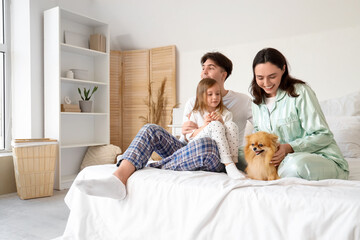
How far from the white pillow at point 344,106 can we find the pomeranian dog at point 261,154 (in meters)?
1.49

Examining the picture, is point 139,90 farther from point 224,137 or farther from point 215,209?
point 215,209

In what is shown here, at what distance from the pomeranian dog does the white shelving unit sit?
8.60 feet

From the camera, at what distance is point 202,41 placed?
14.0 ft

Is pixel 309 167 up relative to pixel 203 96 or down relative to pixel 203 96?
down

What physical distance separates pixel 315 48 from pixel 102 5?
2.82 m

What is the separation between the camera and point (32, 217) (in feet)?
8.62

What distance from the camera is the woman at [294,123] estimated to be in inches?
61.0

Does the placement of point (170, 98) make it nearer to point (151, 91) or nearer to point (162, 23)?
point (151, 91)

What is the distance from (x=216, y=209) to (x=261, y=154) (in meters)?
0.37

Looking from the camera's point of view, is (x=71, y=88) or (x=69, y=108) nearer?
(x=69, y=108)

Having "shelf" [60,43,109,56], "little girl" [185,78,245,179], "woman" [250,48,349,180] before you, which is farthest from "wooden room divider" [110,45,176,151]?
"woman" [250,48,349,180]

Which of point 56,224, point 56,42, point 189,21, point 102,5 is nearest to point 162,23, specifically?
point 189,21

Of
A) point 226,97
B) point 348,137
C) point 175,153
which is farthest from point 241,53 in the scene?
point 175,153

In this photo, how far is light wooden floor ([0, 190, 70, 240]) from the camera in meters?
2.24
